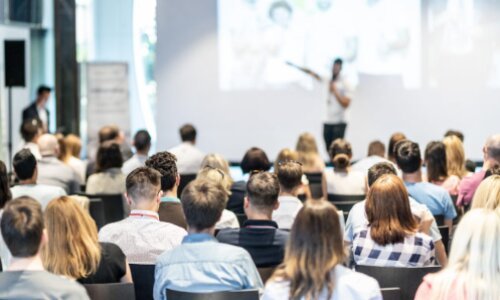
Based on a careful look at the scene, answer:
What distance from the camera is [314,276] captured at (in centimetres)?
310

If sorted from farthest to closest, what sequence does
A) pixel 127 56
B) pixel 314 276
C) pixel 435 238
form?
pixel 127 56 → pixel 435 238 → pixel 314 276

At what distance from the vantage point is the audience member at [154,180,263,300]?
377 cm

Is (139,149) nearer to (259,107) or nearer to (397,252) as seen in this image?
(397,252)

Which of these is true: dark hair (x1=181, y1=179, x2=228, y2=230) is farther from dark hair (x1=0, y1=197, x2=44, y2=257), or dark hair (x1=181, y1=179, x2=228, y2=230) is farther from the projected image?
the projected image

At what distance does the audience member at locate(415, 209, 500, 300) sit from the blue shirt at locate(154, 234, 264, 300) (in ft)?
2.72

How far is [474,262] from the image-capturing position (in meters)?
3.18

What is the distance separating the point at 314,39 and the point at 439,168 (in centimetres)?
690

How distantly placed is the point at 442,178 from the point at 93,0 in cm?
893

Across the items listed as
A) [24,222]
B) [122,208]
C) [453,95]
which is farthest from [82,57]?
[24,222]

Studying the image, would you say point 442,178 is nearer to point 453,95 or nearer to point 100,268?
point 100,268

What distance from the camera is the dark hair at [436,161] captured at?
22.4ft

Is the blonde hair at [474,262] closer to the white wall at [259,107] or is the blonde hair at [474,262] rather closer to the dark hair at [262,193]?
the dark hair at [262,193]

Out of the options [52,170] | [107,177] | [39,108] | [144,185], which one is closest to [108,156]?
[107,177]

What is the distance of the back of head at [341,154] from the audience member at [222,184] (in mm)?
1623
